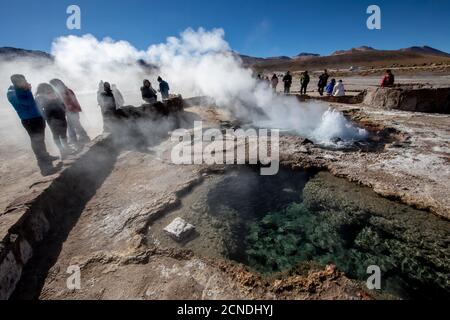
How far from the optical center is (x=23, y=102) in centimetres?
438

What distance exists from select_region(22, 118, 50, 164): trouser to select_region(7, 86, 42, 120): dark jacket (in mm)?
91

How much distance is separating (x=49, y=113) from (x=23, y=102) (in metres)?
0.75

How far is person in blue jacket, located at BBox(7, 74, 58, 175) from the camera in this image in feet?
14.1

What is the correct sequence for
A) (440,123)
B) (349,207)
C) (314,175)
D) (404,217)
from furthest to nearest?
(440,123) → (314,175) → (349,207) → (404,217)

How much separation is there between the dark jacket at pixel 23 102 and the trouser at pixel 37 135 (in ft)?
0.30

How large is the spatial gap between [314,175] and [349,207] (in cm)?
111

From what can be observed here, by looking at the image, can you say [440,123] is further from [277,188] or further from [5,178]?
[5,178]

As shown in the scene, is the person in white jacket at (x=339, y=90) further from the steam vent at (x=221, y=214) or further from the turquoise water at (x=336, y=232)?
the turquoise water at (x=336, y=232)

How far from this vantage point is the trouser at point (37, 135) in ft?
14.9

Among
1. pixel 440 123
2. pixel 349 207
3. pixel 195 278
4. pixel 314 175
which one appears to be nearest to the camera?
pixel 195 278

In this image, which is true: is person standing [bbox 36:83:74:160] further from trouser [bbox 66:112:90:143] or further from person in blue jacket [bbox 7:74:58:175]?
trouser [bbox 66:112:90:143]

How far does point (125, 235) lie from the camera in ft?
10.2

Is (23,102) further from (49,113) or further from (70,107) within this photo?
(70,107)

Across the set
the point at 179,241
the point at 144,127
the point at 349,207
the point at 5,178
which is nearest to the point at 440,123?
the point at 349,207
